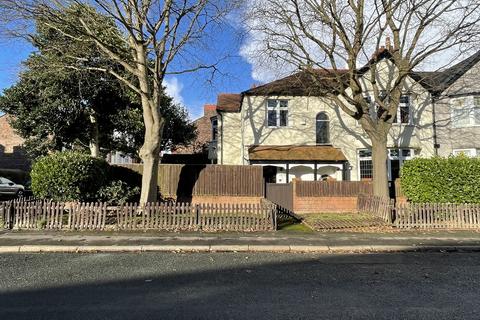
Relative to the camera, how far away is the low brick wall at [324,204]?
16.9 meters

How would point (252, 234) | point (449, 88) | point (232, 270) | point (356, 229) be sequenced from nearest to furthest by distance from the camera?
point (232, 270) → point (252, 234) → point (356, 229) → point (449, 88)

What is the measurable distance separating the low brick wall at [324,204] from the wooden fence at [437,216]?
4774mm

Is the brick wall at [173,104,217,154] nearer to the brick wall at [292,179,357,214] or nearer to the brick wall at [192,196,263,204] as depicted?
the brick wall at [192,196,263,204]

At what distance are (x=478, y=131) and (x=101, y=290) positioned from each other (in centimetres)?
2284

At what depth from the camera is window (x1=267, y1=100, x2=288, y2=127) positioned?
22459 millimetres

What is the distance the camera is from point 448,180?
45.5 ft

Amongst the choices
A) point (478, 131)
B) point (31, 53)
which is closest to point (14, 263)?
point (31, 53)

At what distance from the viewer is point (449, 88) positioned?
859 inches

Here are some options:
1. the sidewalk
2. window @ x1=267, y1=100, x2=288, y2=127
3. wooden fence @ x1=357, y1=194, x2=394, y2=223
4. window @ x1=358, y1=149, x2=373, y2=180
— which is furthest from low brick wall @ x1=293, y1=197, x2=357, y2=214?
window @ x1=267, y1=100, x2=288, y2=127

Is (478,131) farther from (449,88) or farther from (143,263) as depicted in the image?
(143,263)

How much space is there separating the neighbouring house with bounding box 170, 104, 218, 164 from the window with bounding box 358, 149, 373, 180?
11362 millimetres

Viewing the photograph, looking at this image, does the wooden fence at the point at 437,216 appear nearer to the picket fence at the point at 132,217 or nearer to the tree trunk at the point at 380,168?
the tree trunk at the point at 380,168

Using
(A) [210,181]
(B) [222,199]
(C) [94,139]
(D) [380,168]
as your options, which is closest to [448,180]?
(D) [380,168]

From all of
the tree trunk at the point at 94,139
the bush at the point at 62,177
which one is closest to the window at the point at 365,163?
the bush at the point at 62,177
